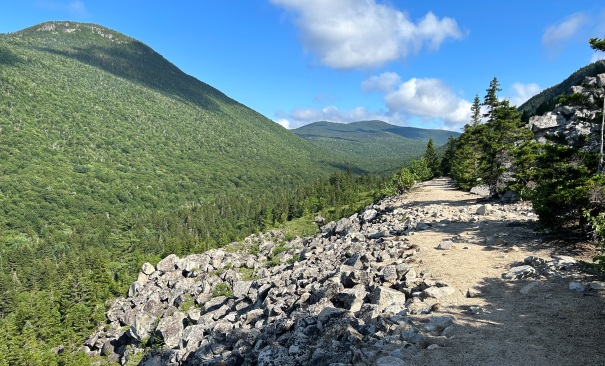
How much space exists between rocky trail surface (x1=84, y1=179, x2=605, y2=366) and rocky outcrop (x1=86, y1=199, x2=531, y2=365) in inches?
2.3

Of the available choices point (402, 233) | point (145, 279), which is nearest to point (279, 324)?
point (402, 233)

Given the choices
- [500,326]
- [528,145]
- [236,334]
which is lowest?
[236,334]

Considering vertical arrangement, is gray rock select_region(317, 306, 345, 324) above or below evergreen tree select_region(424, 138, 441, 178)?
below

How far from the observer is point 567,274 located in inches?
501

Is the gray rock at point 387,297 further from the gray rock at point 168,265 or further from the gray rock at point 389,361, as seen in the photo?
the gray rock at point 168,265

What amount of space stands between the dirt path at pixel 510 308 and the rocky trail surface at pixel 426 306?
0.14 feet

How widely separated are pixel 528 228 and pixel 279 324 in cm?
1684

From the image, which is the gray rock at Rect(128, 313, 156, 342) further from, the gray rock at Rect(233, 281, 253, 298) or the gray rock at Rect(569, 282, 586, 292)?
the gray rock at Rect(569, 282, 586, 292)

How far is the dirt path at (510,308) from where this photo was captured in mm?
8484

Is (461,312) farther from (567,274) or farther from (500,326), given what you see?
(567,274)

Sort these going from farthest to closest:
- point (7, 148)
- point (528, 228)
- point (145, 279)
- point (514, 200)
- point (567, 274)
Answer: point (7, 148) < point (145, 279) < point (514, 200) < point (528, 228) < point (567, 274)

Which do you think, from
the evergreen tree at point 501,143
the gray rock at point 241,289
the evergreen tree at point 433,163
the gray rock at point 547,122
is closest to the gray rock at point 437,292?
the gray rock at point 241,289

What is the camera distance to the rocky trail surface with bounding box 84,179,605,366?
356 inches

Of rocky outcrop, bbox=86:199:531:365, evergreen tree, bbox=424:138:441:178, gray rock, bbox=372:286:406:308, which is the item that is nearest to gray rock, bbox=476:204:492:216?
rocky outcrop, bbox=86:199:531:365
